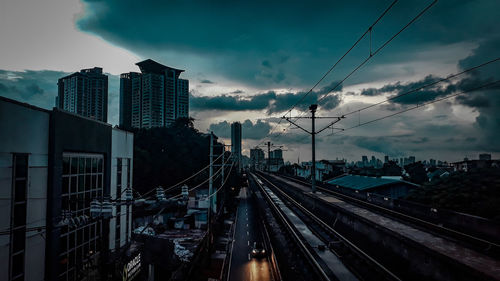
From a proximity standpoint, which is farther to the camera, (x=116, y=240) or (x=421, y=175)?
(x=421, y=175)

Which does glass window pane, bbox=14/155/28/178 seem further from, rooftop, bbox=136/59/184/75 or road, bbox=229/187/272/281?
rooftop, bbox=136/59/184/75

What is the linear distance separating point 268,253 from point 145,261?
1470cm

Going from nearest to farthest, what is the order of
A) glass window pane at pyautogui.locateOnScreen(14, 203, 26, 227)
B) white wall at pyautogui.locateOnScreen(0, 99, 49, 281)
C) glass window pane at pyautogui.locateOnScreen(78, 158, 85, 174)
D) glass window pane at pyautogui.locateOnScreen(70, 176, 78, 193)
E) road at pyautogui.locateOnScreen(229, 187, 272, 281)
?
1. white wall at pyautogui.locateOnScreen(0, 99, 49, 281)
2. glass window pane at pyautogui.locateOnScreen(14, 203, 26, 227)
3. glass window pane at pyautogui.locateOnScreen(70, 176, 78, 193)
4. glass window pane at pyautogui.locateOnScreen(78, 158, 85, 174)
5. road at pyautogui.locateOnScreen(229, 187, 272, 281)

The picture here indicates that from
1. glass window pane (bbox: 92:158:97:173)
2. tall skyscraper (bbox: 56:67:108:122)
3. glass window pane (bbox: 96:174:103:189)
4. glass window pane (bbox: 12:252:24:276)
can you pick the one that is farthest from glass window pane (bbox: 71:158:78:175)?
tall skyscraper (bbox: 56:67:108:122)

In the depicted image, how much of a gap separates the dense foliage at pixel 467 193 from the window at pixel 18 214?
27530 mm

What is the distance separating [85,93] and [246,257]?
8310cm

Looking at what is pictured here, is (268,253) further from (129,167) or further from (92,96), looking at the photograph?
(92,96)

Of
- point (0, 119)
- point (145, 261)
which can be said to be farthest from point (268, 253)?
point (0, 119)

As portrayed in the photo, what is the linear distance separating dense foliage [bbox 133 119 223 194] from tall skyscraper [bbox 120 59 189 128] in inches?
1134

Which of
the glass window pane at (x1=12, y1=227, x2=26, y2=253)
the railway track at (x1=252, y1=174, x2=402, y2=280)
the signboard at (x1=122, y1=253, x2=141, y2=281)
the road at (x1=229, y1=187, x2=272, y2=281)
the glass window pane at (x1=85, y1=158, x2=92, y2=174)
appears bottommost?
the road at (x1=229, y1=187, x2=272, y2=281)

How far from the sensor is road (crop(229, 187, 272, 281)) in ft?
62.1

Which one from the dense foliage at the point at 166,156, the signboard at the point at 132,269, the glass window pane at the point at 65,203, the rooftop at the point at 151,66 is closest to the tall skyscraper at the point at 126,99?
the rooftop at the point at 151,66

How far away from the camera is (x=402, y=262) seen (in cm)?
1361

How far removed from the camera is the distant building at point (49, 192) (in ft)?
30.5
